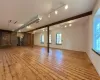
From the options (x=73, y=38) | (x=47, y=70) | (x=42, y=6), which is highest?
(x=42, y=6)

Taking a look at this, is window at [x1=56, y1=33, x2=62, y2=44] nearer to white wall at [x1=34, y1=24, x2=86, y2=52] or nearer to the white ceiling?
white wall at [x1=34, y1=24, x2=86, y2=52]

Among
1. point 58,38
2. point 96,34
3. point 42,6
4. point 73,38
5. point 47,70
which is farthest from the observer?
point 58,38

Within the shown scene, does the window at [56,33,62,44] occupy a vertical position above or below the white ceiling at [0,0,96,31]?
below

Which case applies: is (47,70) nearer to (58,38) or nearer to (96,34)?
(96,34)

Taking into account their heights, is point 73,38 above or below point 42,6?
below

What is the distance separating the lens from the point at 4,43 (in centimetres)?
1587

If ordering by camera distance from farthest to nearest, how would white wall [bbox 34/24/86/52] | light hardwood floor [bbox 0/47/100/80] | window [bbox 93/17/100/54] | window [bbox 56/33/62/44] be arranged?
window [bbox 56/33/62/44]
white wall [bbox 34/24/86/52]
window [bbox 93/17/100/54]
light hardwood floor [bbox 0/47/100/80]

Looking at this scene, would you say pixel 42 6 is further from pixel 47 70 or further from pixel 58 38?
pixel 58 38

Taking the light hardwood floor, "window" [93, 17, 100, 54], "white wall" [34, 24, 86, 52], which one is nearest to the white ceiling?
"window" [93, 17, 100, 54]

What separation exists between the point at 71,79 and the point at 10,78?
1.85m

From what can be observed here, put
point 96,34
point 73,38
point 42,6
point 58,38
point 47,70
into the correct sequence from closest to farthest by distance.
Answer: point 47,70 → point 42,6 → point 96,34 → point 73,38 → point 58,38

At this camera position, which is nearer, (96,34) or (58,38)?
(96,34)

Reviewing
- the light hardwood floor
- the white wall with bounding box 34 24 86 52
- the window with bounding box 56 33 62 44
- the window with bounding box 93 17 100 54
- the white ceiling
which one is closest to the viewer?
the light hardwood floor

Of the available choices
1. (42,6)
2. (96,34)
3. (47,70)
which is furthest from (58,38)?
(47,70)
